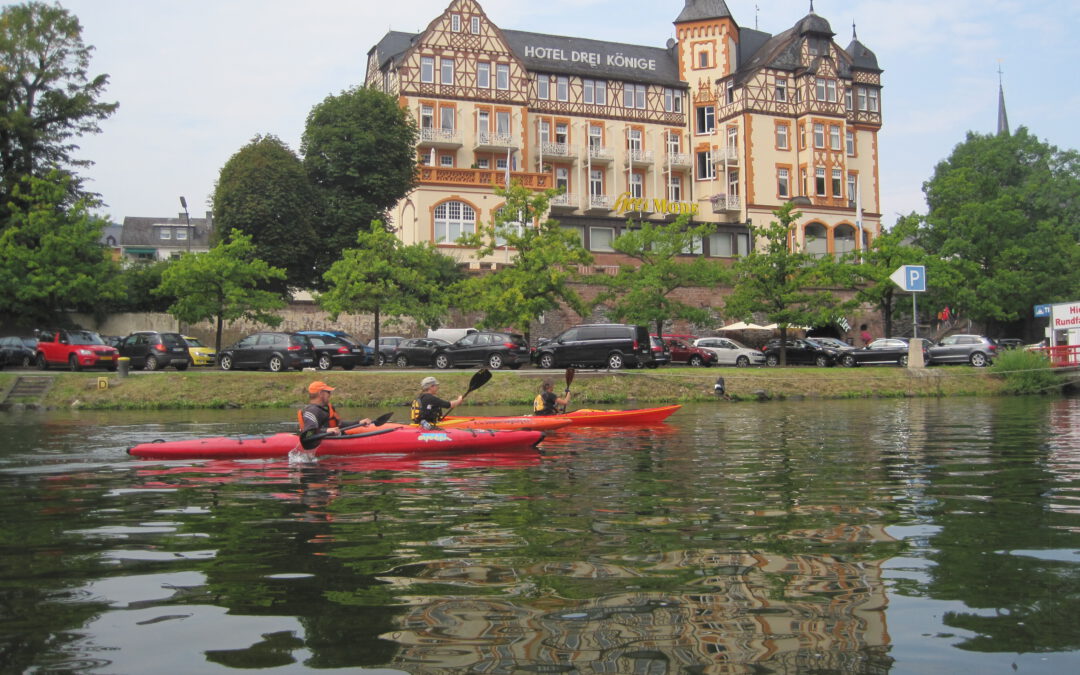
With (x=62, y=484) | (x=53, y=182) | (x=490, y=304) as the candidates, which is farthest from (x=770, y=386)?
(x=53, y=182)

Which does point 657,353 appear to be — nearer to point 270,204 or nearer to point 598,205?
point 270,204

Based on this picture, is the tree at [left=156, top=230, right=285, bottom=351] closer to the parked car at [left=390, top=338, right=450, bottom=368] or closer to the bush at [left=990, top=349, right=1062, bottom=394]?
the parked car at [left=390, top=338, right=450, bottom=368]

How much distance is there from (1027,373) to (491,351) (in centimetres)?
2027

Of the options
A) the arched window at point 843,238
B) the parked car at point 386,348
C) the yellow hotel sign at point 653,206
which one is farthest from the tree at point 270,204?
the arched window at point 843,238

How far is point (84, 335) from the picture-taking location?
3703 centimetres

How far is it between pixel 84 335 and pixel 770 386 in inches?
1053

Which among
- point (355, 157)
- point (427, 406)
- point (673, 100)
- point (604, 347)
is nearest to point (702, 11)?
point (673, 100)

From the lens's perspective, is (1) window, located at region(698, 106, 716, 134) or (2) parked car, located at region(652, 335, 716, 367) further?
(1) window, located at region(698, 106, 716, 134)

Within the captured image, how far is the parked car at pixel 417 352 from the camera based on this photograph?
40.6 metres

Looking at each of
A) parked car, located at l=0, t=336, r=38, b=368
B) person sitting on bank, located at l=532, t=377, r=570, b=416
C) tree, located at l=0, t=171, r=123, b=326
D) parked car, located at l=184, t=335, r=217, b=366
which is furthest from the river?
tree, located at l=0, t=171, r=123, b=326

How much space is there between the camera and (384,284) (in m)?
40.0

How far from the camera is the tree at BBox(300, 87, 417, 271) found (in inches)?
2048

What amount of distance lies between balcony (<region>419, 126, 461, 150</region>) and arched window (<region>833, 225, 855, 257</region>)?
28104 millimetres

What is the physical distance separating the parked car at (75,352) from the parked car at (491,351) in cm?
A: 1324
